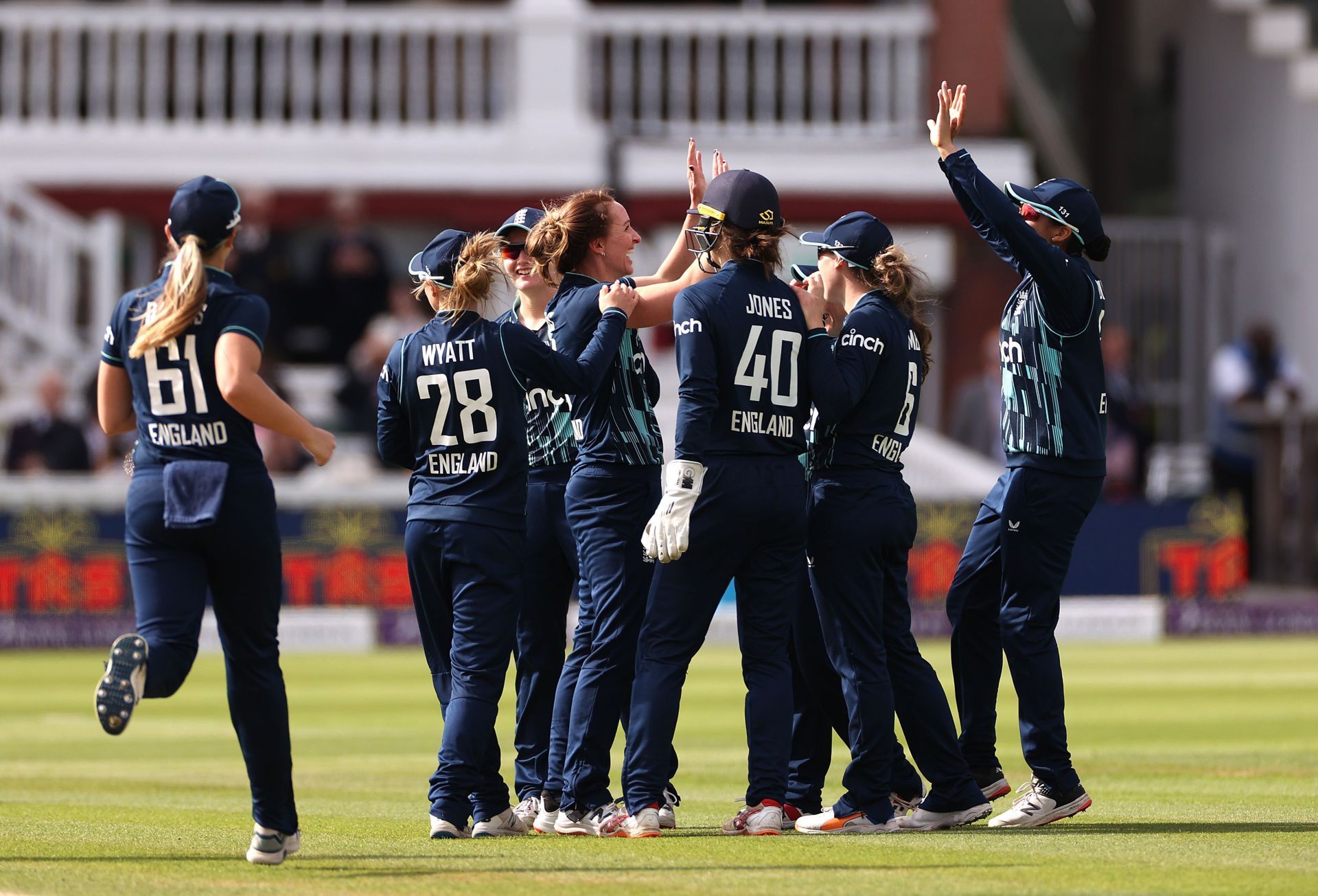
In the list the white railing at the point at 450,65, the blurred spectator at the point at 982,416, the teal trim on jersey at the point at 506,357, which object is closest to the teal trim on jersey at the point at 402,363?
the teal trim on jersey at the point at 506,357

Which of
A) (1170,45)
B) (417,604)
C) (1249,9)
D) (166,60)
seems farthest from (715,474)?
(1170,45)

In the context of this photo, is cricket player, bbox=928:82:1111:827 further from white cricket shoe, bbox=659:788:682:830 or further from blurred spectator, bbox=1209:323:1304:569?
blurred spectator, bbox=1209:323:1304:569

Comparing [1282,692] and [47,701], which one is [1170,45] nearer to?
[1282,692]

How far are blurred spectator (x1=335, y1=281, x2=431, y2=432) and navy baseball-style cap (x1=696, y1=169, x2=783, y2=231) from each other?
12.1m

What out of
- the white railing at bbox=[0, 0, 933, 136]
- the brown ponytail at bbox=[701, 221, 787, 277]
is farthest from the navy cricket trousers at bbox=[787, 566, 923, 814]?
the white railing at bbox=[0, 0, 933, 136]

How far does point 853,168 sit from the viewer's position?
22.8m

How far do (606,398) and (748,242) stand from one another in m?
0.75

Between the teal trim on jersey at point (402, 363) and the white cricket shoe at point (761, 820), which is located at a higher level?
the teal trim on jersey at point (402, 363)

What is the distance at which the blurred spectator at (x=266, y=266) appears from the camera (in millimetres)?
19984

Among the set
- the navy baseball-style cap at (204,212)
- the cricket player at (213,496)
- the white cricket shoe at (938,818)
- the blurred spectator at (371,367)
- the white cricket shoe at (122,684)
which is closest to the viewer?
the white cricket shoe at (122,684)

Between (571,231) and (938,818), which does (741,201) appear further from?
(938,818)

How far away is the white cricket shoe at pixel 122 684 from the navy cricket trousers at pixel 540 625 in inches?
Result: 71.6

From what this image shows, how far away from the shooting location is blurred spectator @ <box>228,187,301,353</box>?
19984mm

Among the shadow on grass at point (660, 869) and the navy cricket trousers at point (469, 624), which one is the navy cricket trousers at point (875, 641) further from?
the navy cricket trousers at point (469, 624)
